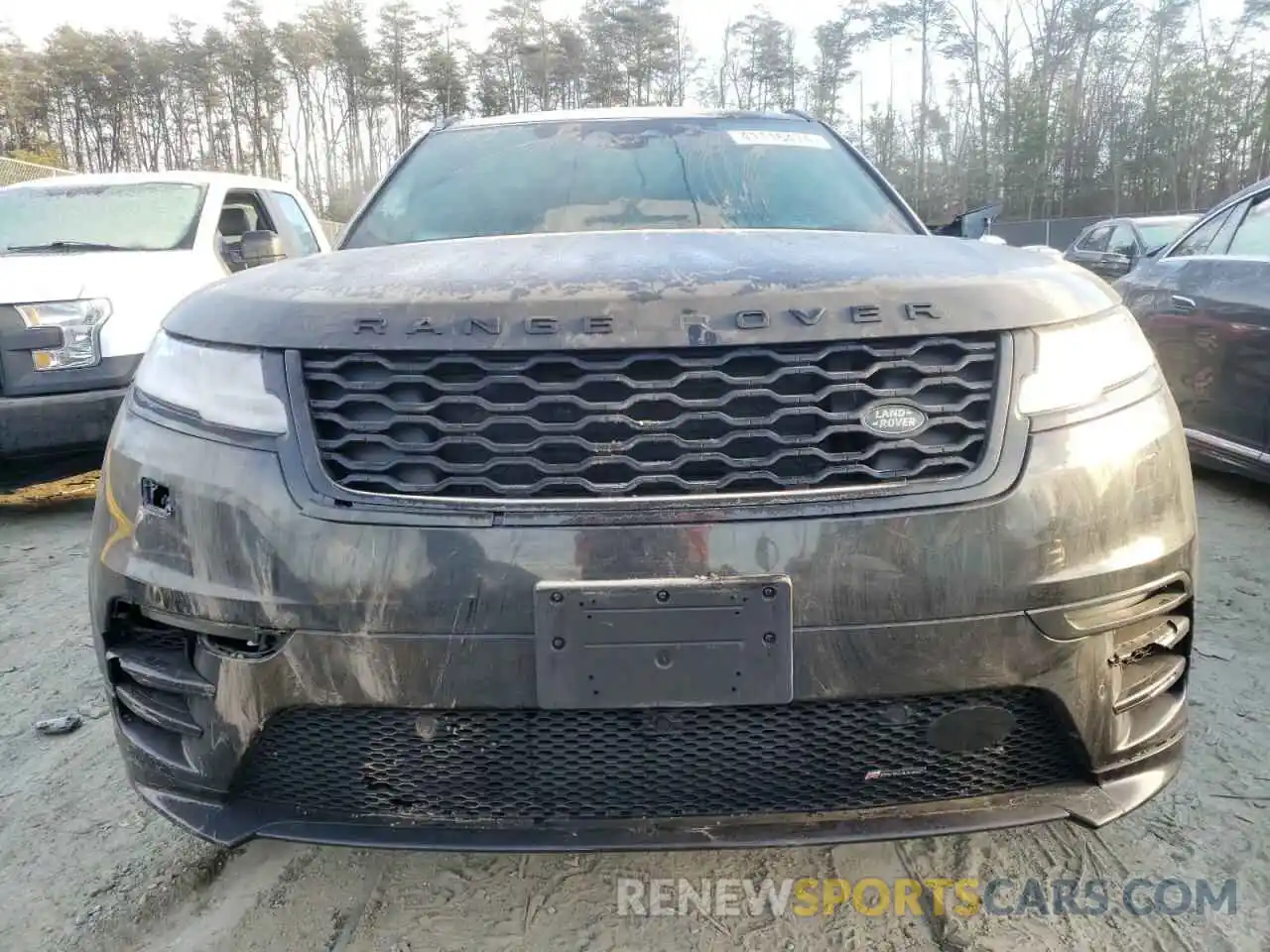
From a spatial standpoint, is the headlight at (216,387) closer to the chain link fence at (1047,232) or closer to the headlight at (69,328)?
the headlight at (69,328)

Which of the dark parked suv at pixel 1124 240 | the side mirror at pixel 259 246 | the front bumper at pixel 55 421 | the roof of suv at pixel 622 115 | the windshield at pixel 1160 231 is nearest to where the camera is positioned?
the roof of suv at pixel 622 115

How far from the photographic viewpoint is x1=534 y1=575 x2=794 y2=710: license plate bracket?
1.33 metres

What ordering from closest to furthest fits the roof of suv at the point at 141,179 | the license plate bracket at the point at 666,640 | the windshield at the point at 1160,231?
the license plate bracket at the point at 666,640, the roof of suv at the point at 141,179, the windshield at the point at 1160,231

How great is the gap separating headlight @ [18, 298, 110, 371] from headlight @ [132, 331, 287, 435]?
9.45 ft

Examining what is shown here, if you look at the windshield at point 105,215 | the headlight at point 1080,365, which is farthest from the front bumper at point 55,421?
the headlight at point 1080,365

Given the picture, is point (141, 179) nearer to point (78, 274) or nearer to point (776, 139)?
point (78, 274)

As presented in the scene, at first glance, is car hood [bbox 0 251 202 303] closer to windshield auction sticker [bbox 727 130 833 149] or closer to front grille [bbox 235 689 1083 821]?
windshield auction sticker [bbox 727 130 833 149]

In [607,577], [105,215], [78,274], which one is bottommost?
[607,577]

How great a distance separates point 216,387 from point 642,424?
74 cm

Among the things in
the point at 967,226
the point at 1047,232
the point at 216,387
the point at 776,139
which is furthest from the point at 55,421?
the point at 1047,232

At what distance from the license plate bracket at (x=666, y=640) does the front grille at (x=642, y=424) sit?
162 mm

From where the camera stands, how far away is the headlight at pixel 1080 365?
1.48 metres

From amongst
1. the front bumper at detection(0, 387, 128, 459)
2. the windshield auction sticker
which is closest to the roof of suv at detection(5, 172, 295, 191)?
the front bumper at detection(0, 387, 128, 459)

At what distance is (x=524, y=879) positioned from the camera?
1832mm
